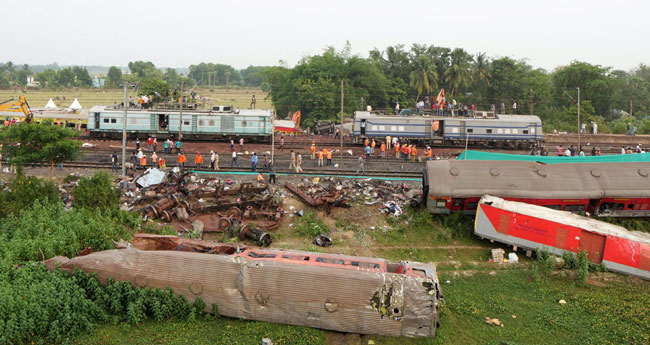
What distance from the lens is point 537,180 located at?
23.3 m

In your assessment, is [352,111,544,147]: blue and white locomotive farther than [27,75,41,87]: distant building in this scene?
No

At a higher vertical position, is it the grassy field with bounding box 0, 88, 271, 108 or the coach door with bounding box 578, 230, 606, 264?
the grassy field with bounding box 0, 88, 271, 108

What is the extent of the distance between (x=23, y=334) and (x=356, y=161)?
24.3 metres

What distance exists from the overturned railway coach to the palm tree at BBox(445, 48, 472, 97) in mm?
36394

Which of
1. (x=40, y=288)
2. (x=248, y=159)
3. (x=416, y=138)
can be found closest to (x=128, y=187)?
(x=248, y=159)

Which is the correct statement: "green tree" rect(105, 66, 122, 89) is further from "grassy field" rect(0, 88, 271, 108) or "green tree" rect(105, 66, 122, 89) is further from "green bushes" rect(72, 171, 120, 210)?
"green bushes" rect(72, 171, 120, 210)

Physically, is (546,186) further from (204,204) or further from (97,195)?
(97,195)

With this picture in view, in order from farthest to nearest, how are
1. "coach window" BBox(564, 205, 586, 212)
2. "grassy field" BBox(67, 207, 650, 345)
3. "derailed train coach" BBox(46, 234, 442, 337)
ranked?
"coach window" BBox(564, 205, 586, 212) < "derailed train coach" BBox(46, 234, 442, 337) < "grassy field" BBox(67, 207, 650, 345)

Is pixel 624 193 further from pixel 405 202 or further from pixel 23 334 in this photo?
pixel 23 334

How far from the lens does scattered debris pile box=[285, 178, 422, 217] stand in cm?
2500

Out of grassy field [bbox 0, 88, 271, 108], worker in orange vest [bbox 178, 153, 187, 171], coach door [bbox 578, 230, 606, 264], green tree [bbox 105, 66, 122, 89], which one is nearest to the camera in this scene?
coach door [bbox 578, 230, 606, 264]

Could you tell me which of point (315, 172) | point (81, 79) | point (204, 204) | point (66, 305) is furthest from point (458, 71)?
point (81, 79)

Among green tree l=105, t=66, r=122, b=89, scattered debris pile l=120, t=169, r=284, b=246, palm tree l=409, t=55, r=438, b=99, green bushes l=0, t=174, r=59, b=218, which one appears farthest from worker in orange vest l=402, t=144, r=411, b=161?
green tree l=105, t=66, r=122, b=89

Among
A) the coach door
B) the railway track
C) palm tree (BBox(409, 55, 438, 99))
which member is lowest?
the coach door
